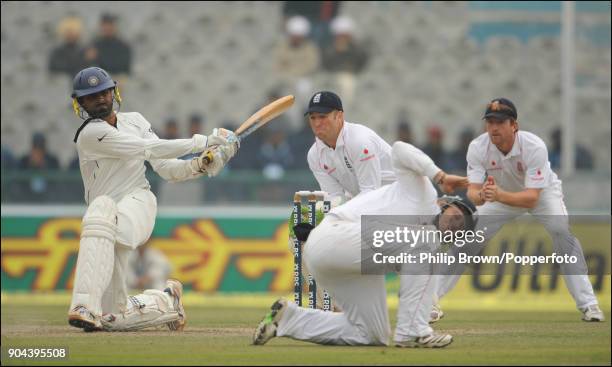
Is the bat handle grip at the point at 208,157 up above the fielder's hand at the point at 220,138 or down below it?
below

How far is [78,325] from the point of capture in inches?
311

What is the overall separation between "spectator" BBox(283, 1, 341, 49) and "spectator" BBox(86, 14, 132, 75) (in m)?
2.11

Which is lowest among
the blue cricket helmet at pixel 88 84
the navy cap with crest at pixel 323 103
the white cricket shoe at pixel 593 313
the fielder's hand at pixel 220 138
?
the white cricket shoe at pixel 593 313

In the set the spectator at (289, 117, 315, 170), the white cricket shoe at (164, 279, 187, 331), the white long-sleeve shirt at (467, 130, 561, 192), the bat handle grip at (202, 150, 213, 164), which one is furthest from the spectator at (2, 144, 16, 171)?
the white long-sleeve shirt at (467, 130, 561, 192)

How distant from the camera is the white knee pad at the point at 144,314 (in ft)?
26.7

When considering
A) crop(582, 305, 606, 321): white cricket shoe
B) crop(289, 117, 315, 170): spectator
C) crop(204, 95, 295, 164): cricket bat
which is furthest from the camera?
crop(289, 117, 315, 170): spectator

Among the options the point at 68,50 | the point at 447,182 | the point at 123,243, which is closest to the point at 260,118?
the point at 123,243

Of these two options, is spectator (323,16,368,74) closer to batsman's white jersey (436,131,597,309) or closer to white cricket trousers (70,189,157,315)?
batsman's white jersey (436,131,597,309)

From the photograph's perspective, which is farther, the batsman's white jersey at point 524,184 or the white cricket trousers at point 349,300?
the batsman's white jersey at point 524,184

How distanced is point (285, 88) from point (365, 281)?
8.13m

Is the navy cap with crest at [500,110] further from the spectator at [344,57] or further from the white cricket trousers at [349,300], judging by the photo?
the spectator at [344,57]

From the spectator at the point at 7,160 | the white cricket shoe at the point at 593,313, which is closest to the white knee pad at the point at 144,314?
the white cricket shoe at the point at 593,313

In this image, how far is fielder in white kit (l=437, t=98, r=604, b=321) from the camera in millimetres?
9016

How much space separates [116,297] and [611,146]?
7.03m
